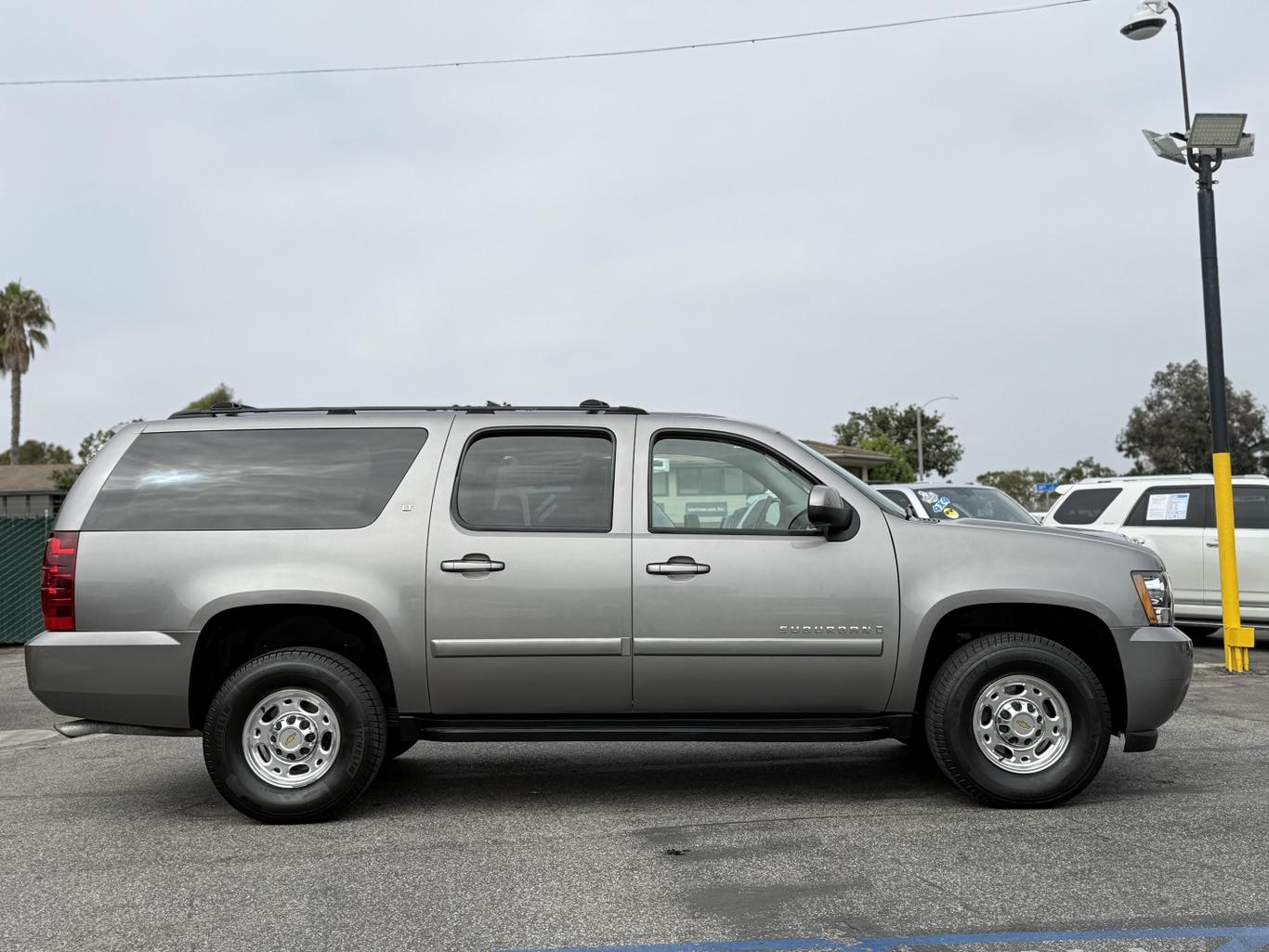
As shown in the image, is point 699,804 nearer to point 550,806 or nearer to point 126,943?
point 550,806

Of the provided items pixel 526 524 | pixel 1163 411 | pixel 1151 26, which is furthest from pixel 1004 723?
pixel 1163 411

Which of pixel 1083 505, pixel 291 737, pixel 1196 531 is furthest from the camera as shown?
pixel 1083 505

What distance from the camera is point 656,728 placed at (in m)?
5.99

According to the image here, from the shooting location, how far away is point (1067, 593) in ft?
19.7

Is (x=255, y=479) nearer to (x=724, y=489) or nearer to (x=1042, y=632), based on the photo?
(x=724, y=489)

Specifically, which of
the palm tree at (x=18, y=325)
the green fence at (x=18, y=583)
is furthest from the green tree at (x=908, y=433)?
the green fence at (x=18, y=583)

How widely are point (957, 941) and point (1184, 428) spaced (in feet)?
225

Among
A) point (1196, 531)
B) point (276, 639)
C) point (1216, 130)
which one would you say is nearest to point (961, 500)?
point (1196, 531)

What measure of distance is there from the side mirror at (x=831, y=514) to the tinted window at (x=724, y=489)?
0.43ft

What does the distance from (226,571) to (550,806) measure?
1939mm

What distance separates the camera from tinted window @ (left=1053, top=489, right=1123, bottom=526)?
48.1ft

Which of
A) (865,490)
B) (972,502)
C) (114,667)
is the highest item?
(972,502)

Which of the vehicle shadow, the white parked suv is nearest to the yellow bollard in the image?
the white parked suv

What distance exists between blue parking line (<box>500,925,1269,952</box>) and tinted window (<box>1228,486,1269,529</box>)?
413 inches
